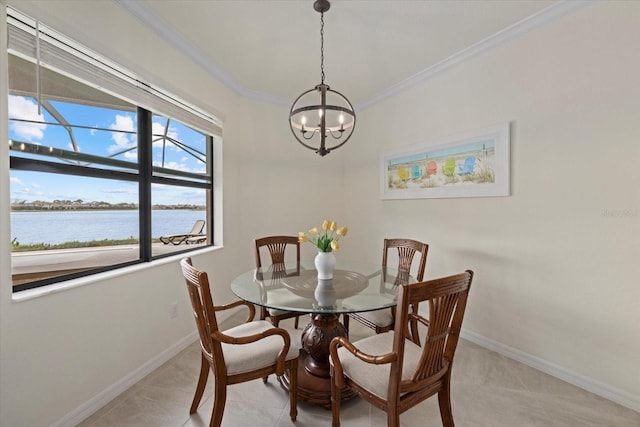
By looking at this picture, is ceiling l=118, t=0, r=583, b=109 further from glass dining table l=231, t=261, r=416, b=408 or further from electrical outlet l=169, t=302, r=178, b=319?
electrical outlet l=169, t=302, r=178, b=319

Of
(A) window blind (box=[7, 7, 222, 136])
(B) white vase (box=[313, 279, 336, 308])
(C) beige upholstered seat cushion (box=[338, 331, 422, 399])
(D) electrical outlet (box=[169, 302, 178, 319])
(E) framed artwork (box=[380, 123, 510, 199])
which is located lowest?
(D) electrical outlet (box=[169, 302, 178, 319])

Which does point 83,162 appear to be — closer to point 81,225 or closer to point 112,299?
point 81,225

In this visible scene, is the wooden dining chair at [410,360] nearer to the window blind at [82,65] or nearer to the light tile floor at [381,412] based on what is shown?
the light tile floor at [381,412]

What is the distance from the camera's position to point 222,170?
3037 mm

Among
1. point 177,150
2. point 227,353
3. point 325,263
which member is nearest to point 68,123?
point 177,150

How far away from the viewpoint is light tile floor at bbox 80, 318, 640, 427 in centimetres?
164

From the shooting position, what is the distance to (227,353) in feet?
4.92

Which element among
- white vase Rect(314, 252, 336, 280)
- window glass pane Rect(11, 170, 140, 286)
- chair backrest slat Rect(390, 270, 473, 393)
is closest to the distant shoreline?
window glass pane Rect(11, 170, 140, 286)

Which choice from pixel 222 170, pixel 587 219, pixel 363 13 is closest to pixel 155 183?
pixel 222 170

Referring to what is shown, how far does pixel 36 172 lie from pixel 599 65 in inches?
142

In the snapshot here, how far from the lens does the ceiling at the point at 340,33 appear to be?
6.51 feet

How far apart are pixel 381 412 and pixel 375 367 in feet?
1.88

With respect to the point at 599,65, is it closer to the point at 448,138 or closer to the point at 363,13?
the point at 448,138

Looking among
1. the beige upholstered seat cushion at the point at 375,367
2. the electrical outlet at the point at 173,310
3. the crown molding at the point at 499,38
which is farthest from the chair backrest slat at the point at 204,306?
the crown molding at the point at 499,38
